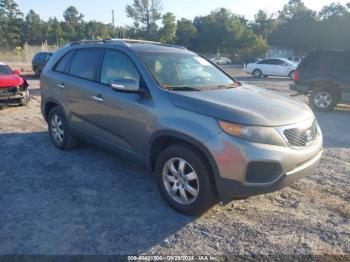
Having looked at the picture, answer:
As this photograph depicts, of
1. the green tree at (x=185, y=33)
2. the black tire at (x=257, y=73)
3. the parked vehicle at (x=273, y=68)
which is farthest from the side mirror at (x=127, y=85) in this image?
the green tree at (x=185, y=33)

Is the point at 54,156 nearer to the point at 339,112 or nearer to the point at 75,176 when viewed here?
the point at 75,176

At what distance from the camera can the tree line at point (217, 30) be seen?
222ft

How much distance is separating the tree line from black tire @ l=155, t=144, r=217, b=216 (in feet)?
191

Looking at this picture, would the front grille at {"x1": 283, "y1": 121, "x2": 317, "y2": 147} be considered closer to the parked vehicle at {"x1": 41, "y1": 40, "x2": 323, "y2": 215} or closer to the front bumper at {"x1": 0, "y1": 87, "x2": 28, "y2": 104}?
the parked vehicle at {"x1": 41, "y1": 40, "x2": 323, "y2": 215}

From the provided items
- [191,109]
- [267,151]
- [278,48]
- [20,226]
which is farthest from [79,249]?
[278,48]

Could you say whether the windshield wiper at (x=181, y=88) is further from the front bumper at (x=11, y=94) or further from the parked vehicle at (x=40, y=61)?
the parked vehicle at (x=40, y=61)

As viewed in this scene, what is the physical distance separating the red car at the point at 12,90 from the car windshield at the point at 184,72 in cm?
709

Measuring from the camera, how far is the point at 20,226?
3.48 m

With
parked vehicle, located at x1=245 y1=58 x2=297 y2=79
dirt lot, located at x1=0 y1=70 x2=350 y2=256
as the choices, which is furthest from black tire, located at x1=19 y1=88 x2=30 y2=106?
parked vehicle, located at x1=245 y1=58 x2=297 y2=79

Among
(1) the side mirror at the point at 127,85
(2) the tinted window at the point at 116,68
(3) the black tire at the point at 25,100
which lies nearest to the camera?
(1) the side mirror at the point at 127,85

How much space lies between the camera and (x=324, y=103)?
34.1 feet

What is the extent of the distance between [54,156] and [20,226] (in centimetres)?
228

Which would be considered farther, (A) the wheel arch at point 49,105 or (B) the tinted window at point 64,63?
(A) the wheel arch at point 49,105

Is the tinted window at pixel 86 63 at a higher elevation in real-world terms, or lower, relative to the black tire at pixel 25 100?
higher
